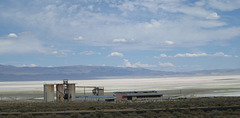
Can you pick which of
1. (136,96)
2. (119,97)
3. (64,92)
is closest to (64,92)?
(64,92)

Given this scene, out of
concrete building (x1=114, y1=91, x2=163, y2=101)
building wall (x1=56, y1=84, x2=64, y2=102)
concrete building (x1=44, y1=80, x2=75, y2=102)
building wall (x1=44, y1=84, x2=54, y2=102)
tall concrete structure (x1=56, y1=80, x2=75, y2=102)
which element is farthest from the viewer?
concrete building (x1=114, y1=91, x2=163, y2=101)

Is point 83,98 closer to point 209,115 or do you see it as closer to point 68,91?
point 68,91

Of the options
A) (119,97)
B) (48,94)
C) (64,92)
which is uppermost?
(64,92)

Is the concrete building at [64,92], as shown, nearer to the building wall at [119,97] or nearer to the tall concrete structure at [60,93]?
the tall concrete structure at [60,93]

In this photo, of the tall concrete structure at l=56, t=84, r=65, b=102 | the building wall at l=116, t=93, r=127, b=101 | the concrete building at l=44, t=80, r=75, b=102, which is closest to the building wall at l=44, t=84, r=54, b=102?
the concrete building at l=44, t=80, r=75, b=102

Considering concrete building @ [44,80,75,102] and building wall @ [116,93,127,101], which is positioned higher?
concrete building @ [44,80,75,102]

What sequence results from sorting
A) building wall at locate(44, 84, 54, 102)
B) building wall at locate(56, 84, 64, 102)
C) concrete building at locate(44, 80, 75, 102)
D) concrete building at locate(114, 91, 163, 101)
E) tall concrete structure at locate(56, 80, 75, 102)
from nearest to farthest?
building wall at locate(44, 84, 54, 102) < concrete building at locate(44, 80, 75, 102) < building wall at locate(56, 84, 64, 102) < tall concrete structure at locate(56, 80, 75, 102) < concrete building at locate(114, 91, 163, 101)

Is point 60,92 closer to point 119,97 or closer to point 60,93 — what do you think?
point 60,93

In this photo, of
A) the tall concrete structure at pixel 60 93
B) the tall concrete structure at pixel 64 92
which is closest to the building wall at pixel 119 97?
the tall concrete structure at pixel 64 92

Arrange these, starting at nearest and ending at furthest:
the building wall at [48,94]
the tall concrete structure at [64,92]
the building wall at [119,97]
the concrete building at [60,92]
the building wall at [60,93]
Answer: the building wall at [48,94] < the concrete building at [60,92] < the building wall at [60,93] < the tall concrete structure at [64,92] < the building wall at [119,97]

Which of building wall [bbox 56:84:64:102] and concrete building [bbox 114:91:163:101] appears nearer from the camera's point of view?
building wall [bbox 56:84:64:102]

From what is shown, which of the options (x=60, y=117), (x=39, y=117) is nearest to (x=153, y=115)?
(x=60, y=117)

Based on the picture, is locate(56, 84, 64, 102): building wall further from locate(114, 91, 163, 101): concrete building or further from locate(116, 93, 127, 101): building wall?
locate(116, 93, 127, 101): building wall

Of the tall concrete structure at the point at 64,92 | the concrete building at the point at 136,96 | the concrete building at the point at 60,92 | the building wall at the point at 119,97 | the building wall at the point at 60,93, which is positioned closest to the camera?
the concrete building at the point at 60,92
